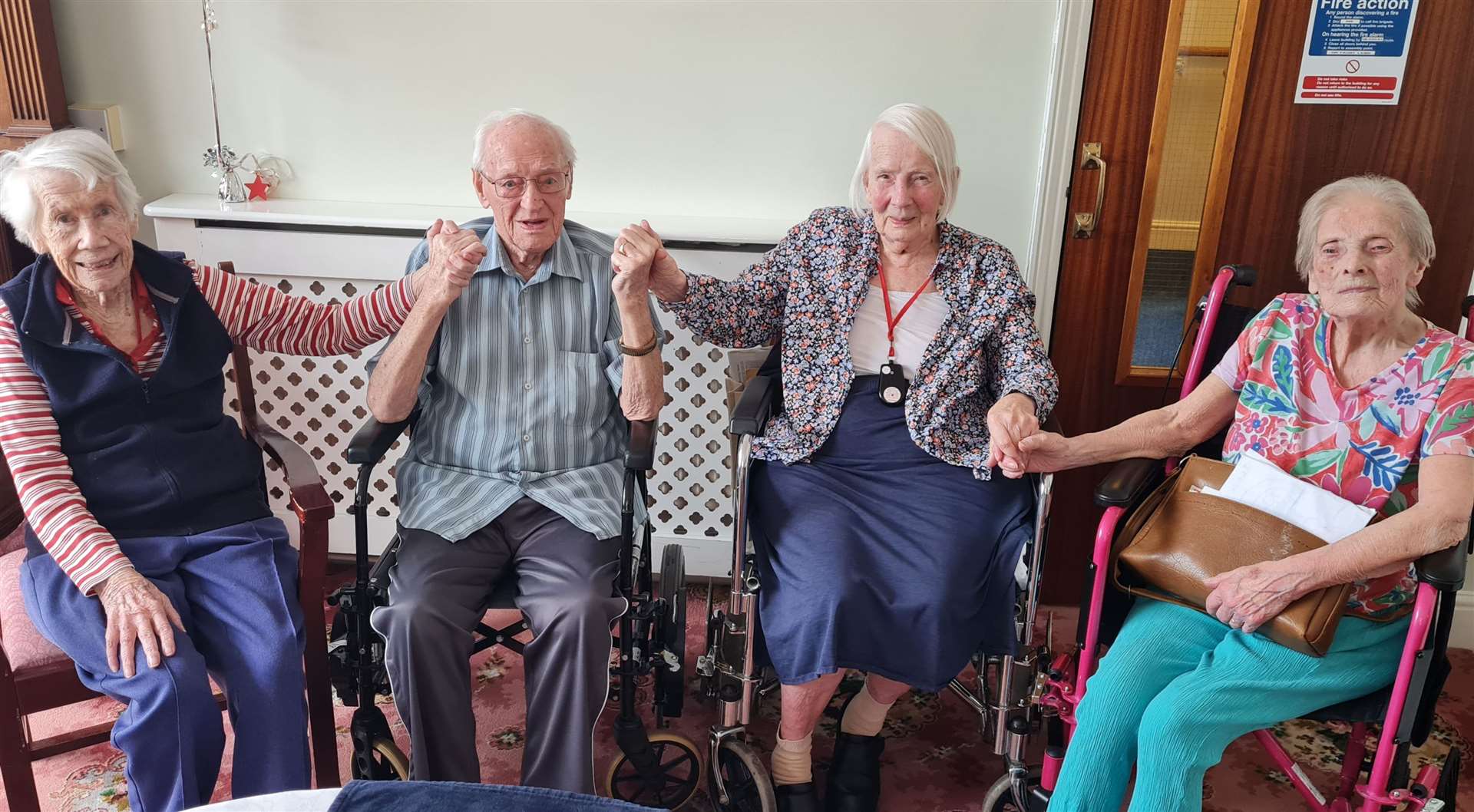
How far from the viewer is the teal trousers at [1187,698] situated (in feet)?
5.77

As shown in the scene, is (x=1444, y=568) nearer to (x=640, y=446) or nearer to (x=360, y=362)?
(x=640, y=446)

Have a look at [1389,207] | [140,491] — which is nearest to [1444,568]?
[1389,207]

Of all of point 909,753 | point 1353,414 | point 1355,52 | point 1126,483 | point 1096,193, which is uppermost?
point 1355,52

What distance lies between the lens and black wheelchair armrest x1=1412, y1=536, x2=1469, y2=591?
169 centimetres

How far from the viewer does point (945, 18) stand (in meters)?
2.68

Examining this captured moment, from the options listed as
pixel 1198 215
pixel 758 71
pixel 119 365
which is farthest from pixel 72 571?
pixel 1198 215

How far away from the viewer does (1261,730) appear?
1979mm

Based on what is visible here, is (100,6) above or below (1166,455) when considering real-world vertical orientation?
above

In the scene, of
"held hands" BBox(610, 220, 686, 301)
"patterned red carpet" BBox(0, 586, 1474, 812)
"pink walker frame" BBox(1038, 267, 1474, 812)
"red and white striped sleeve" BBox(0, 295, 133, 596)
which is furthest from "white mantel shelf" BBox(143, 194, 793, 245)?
"patterned red carpet" BBox(0, 586, 1474, 812)

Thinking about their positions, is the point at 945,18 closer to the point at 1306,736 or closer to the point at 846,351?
the point at 846,351

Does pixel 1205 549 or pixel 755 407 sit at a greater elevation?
pixel 755 407

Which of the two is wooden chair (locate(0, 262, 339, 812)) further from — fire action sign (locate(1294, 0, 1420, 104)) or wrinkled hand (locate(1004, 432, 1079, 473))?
fire action sign (locate(1294, 0, 1420, 104))

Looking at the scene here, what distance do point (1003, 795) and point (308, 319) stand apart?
1650mm

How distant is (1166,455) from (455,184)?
1.90 metres
